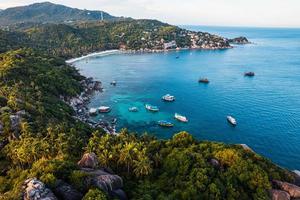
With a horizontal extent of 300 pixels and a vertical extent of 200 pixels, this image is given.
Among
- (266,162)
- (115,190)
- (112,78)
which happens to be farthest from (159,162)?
(112,78)

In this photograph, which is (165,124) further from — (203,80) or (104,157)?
(203,80)

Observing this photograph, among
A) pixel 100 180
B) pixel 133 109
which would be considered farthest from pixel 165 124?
pixel 100 180

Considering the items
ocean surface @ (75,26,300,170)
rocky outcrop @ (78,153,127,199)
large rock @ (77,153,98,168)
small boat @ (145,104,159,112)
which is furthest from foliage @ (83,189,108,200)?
small boat @ (145,104,159,112)

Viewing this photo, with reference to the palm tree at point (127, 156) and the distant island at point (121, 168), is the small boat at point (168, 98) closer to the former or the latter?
the distant island at point (121, 168)

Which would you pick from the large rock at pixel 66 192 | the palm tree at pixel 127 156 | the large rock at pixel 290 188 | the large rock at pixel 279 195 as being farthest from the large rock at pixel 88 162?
the large rock at pixel 290 188

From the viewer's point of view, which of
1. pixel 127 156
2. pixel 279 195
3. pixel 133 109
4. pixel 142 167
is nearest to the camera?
pixel 142 167

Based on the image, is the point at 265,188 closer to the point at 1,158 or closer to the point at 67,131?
the point at 67,131
